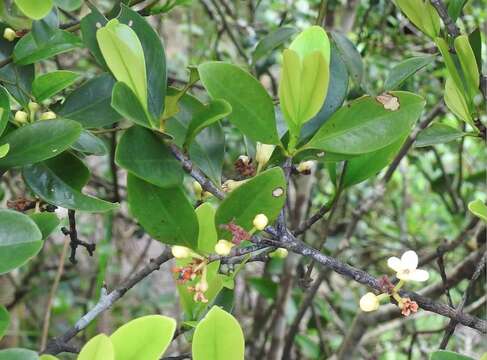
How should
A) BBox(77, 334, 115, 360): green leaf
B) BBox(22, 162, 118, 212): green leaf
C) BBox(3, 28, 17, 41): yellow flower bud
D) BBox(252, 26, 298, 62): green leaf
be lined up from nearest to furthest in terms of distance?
1. BBox(77, 334, 115, 360): green leaf
2. BBox(22, 162, 118, 212): green leaf
3. BBox(3, 28, 17, 41): yellow flower bud
4. BBox(252, 26, 298, 62): green leaf

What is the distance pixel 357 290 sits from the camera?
1702 millimetres

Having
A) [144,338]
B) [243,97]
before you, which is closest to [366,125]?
[243,97]

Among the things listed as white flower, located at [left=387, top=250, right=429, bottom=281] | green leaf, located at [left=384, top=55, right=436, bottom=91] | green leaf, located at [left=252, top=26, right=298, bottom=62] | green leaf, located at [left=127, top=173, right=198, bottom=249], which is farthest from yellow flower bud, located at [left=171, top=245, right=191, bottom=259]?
green leaf, located at [left=252, top=26, right=298, bottom=62]

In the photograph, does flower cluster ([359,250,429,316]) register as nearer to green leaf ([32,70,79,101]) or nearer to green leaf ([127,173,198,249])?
green leaf ([127,173,198,249])

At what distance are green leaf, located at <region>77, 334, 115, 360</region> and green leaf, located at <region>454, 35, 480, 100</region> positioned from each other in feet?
Answer: 1.09

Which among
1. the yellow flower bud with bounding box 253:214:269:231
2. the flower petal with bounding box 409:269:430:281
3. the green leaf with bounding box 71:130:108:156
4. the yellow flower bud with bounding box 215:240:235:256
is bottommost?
the green leaf with bounding box 71:130:108:156

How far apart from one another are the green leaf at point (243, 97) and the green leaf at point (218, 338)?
0.12m

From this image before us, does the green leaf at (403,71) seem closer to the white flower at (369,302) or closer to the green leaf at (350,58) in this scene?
the green leaf at (350,58)

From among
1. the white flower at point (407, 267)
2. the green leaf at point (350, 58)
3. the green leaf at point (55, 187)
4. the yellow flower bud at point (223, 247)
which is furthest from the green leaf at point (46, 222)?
the green leaf at point (350, 58)

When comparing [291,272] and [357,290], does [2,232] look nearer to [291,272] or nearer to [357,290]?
[291,272]

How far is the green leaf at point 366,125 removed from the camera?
0.42 meters

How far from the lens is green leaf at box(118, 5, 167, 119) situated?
1.43 ft

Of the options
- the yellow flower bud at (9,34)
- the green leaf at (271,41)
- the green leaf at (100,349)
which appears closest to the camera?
the green leaf at (100,349)

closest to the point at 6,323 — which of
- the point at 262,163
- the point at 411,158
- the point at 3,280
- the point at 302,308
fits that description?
the point at 262,163
